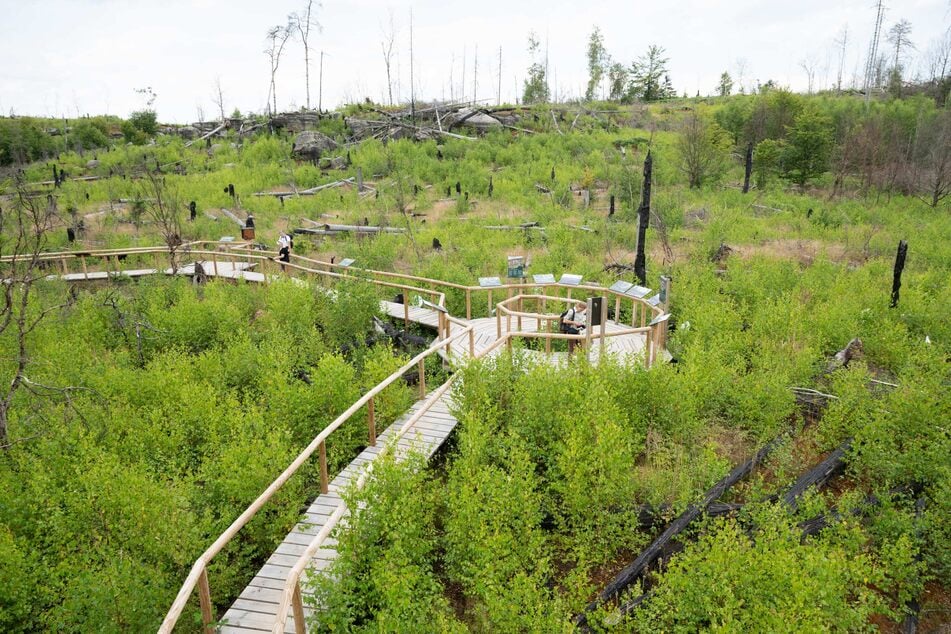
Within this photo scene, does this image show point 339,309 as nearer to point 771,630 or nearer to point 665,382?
point 665,382

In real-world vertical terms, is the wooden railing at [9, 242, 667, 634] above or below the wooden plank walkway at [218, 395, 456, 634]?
above

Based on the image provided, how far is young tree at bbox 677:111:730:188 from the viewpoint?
3341 cm

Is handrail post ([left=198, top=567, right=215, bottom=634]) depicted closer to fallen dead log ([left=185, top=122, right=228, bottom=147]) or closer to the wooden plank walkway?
the wooden plank walkway

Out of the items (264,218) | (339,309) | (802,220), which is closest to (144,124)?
(264,218)

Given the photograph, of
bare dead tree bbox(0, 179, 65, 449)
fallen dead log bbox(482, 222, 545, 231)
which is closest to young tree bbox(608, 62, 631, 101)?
fallen dead log bbox(482, 222, 545, 231)

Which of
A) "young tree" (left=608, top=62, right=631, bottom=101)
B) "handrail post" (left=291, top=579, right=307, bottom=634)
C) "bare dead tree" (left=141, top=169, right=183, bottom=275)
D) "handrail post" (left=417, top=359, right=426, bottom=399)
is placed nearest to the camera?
"handrail post" (left=291, top=579, right=307, bottom=634)

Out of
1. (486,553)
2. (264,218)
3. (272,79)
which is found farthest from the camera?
(272,79)

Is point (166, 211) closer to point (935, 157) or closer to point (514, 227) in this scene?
point (514, 227)

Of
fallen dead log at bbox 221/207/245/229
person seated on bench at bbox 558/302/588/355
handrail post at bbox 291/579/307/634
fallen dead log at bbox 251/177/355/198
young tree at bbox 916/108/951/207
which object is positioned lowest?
handrail post at bbox 291/579/307/634

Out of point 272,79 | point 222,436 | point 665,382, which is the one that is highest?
point 272,79

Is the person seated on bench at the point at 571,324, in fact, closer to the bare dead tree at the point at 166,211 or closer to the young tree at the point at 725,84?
the bare dead tree at the point at 166,211

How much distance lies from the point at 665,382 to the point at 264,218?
22775 millimetres

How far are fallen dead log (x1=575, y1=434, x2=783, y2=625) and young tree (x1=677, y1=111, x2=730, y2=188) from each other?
2768 cm

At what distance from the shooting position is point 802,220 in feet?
83.9
